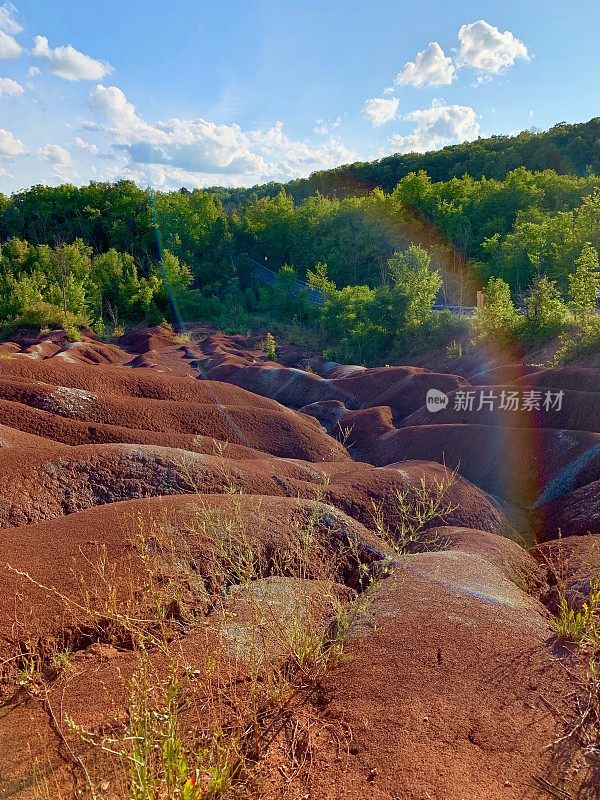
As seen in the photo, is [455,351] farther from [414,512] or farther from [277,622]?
[277,622]

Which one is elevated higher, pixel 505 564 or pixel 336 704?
pixel 336 704

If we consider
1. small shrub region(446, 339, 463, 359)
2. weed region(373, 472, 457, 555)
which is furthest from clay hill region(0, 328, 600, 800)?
small shrub region(446, 339, 463, 359)

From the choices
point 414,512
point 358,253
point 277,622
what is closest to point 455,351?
point 414,512

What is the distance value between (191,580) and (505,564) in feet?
15.4

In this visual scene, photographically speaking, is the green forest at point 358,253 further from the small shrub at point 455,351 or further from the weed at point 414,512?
the weed at point 414,512

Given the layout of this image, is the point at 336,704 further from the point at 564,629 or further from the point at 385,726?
the point at 564,629

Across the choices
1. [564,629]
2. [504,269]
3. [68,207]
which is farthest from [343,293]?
[68,207]

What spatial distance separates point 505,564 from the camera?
25.5 ft

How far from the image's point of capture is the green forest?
32.2 m

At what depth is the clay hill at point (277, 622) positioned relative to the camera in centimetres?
342

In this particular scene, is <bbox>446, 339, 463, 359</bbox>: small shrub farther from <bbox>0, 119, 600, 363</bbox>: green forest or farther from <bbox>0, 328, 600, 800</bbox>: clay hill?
<bbox>0, 328, 600, 800</bbox>: clay hill

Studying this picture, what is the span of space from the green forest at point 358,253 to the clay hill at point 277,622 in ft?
49.8

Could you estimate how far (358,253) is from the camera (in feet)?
168

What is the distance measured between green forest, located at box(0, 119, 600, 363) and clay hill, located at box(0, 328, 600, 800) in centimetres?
1516
